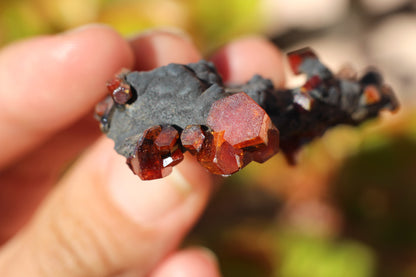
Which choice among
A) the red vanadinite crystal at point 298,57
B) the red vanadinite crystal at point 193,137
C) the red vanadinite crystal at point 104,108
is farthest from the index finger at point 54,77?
the red vanadinite crystal at point 193,137

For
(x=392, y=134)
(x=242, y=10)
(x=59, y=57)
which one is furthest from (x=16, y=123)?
(x=392, y=134)

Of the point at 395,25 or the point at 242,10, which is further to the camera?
the point at 395,25

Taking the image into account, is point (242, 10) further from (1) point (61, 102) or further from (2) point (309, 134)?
(2) point (309, 134)

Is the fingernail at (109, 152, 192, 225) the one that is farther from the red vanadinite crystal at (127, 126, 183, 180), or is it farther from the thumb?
the red vanadinite crystal at (127, 126, 183, 180)

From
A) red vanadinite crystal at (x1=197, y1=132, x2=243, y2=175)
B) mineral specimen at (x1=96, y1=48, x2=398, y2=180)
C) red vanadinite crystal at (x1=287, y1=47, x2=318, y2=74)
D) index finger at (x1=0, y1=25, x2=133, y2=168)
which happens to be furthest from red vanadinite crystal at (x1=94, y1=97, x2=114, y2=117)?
red vanadinite crystal at (x1=287, y1=47, x2=318, y2=74)

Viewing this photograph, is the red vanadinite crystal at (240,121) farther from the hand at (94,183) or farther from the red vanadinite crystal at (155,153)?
the hand at (94,183)

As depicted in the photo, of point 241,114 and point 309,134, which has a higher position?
point 241,114

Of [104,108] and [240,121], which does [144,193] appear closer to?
[104,108]
